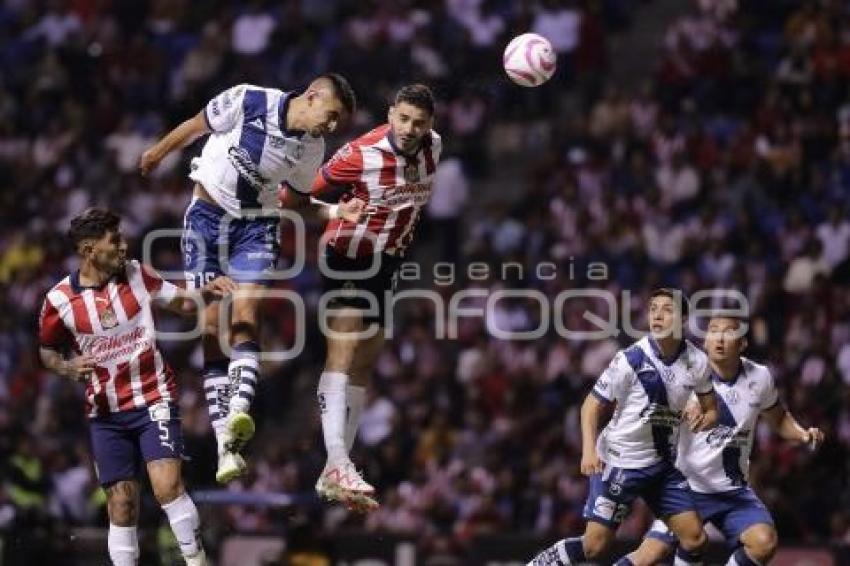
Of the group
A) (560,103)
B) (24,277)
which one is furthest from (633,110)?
(24,277)

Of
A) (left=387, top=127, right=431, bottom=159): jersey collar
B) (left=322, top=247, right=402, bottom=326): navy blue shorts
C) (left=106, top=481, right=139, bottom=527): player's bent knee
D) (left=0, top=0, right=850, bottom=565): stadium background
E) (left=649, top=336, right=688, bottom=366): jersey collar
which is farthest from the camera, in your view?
(left=0, top=0, right=850, bottom=565): stadium background

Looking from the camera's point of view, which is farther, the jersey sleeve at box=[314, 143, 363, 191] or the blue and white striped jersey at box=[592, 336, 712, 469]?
the blue and white striped jersey at box=[592, 336, 712, 469]

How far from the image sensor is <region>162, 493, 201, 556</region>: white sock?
14.3 metres

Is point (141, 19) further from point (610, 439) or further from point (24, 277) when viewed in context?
point (610, 439)

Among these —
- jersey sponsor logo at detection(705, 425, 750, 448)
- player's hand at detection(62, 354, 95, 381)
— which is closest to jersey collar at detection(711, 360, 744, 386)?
jersey sponsor logo at detection(705, 425, 750, 448)

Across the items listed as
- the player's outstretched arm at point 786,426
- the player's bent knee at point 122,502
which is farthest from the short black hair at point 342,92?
the player's outstretched arm at point 786,426

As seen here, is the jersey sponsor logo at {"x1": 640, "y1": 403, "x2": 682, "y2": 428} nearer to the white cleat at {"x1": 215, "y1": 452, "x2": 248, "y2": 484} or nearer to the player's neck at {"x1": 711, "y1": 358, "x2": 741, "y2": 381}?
the player's neck at {"x1": 711, "y1": 358, "x2": 741, "y2": 381}

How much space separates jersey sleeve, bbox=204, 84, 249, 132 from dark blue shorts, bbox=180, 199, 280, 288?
619 mm

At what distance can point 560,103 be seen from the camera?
26812 millimetres

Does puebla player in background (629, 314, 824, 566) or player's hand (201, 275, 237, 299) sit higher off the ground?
player's hand (201, 275, 237, 299)

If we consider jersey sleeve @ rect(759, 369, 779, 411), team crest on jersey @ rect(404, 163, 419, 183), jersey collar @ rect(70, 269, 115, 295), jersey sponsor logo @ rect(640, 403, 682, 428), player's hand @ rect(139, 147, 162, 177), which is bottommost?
jersey sponsor logo @ rect(640, 403, 682, 428)

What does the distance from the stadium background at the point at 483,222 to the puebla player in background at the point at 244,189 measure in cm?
491

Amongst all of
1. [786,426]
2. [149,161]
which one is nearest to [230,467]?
[149,161]

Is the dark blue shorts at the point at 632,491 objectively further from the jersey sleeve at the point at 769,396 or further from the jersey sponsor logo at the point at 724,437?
the jersey sleeve at the point at 769,396
